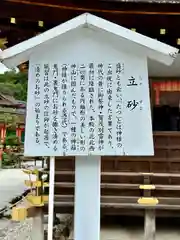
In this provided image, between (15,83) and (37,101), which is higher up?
(15,83)

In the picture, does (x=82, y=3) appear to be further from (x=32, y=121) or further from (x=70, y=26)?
(x=32, y=121)

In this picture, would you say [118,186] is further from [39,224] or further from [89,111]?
[89,111]

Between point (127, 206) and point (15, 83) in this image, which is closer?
point (127, 206)

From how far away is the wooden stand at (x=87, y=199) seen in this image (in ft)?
14.0

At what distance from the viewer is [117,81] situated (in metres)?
4.20

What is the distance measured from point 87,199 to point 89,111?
851mm

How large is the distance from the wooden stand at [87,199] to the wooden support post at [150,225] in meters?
2.28

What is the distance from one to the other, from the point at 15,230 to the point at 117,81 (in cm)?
510

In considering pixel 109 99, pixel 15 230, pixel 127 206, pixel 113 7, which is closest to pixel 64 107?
pixel 109 99

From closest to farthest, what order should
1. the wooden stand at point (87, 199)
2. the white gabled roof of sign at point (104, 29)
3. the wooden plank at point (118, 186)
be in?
the white gabled roof of sign at point (104, 29), the wooden stand at point (87, 199), the wooden plank at point (118, 186)

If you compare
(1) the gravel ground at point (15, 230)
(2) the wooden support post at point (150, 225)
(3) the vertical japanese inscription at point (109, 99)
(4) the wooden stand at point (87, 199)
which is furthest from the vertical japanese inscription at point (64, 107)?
(1) the gravel ground at point (15, 230)

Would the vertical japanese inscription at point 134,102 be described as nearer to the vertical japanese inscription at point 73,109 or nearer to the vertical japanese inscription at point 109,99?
the vertical japanese inscription at point 109,99

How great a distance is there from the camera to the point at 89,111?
4.16 metres

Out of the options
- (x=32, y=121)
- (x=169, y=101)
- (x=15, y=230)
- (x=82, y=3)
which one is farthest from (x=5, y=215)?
(x=32, y=121)
